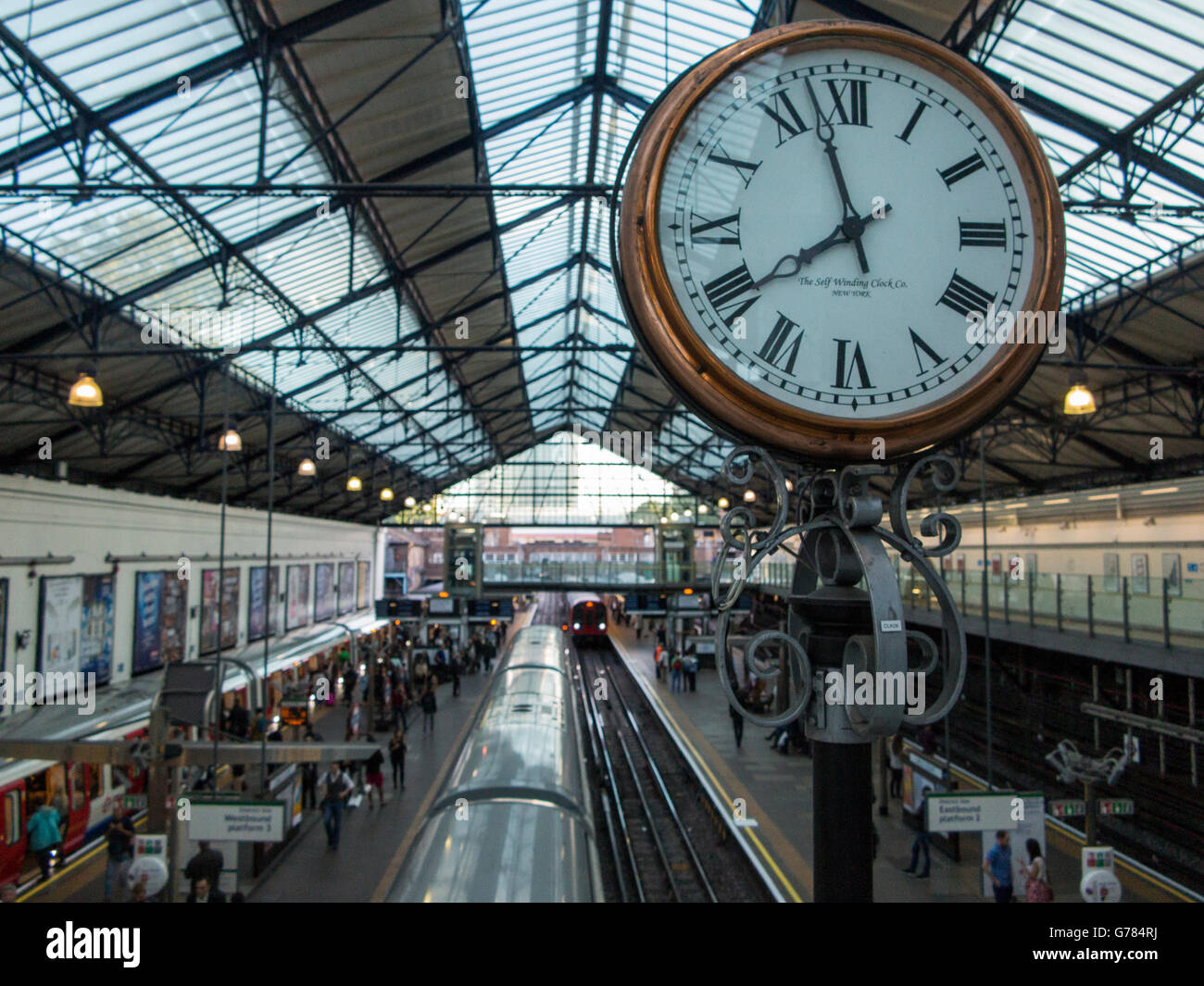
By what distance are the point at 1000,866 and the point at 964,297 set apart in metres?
9.56

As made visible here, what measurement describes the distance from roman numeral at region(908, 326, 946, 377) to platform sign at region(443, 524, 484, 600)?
23797mm

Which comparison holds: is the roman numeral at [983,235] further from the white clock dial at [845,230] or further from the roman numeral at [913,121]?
the roman numeral at [913,121]

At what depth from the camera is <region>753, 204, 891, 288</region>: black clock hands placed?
1.70 meters

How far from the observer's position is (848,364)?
168 centimetres

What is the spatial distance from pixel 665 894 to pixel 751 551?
1154cm

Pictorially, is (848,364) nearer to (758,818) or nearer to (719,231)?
(719,231)

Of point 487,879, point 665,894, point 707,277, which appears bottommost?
point 665,894

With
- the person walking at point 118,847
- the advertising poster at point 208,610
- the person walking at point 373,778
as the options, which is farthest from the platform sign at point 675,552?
the person walking at point 118,847

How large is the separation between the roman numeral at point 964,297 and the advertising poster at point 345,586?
35.6m

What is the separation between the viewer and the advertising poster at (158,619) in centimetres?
1861

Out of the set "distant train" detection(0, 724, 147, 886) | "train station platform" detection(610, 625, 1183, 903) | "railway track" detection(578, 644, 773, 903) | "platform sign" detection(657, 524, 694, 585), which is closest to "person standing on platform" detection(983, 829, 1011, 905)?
"train station platform" detection(610, 625, 1183, 903)
